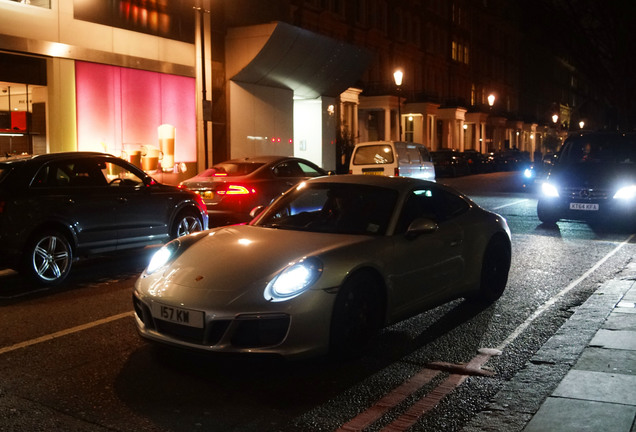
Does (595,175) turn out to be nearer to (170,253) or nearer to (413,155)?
(413,155)

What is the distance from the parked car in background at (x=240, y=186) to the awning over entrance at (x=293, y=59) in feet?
39.4

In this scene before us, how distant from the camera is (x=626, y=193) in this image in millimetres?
13812

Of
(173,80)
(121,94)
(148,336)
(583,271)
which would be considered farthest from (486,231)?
(173,80)

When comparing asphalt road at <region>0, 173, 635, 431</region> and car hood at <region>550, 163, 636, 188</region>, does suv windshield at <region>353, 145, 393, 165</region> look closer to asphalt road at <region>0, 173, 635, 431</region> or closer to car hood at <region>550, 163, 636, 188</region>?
car hood at <region>550, 163, 636, 188</region>

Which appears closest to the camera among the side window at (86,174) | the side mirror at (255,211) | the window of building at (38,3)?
the side mirror at (255,211)

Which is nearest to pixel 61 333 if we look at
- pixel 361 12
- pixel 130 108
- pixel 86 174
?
pixel 86 174

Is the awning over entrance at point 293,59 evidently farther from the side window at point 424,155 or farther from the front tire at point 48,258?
the front tire at point 48,258

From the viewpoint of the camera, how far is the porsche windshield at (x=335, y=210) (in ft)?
20.2

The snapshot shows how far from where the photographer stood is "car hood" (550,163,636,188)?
1406 cm

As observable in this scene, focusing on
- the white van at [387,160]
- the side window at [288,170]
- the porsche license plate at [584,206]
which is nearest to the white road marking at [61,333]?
the side window at [288,170]

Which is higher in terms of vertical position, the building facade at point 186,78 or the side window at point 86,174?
the building facade at point 186,78

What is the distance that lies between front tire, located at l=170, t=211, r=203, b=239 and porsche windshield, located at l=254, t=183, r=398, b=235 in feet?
15.1

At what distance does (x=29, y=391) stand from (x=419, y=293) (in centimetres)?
322

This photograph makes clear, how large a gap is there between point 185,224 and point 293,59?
16.9m
